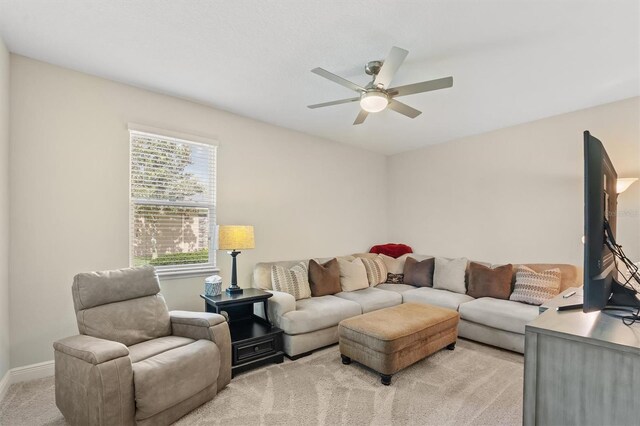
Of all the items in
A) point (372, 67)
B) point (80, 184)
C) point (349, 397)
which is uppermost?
point (372, 67)

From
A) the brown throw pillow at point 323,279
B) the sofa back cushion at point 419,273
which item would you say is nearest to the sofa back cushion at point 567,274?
the sofa back cushion at point 419,273

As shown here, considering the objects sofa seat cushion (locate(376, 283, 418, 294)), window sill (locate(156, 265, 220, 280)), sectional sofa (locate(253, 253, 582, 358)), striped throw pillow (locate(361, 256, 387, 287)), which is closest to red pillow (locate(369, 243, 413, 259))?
striped throw pillow (locate(361, 256, 387, 287))

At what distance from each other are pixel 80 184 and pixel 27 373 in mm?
1583

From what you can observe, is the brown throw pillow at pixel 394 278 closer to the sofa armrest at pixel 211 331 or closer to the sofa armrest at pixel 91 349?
the sofa armrest at pixel 211 331

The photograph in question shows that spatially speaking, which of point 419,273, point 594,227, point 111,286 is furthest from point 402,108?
point 111,286

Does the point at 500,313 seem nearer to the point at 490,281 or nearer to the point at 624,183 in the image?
the point at 490,281

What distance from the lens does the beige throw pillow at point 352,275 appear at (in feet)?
13.5

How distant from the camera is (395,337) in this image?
259 cm

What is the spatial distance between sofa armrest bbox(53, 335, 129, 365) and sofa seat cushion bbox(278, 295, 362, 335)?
1477mm

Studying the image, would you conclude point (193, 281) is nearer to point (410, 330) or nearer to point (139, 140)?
point (139, 140)

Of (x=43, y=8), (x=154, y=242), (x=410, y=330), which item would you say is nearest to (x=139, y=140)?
(x=154, y=242)

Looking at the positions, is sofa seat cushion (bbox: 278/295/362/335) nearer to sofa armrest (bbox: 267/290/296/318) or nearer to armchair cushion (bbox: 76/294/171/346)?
sofa armrest (bbox: 267/290/296/318)

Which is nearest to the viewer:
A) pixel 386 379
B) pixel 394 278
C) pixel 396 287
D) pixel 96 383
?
pixel 96 383

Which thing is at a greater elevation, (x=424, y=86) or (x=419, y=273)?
(x=424, y=86)
